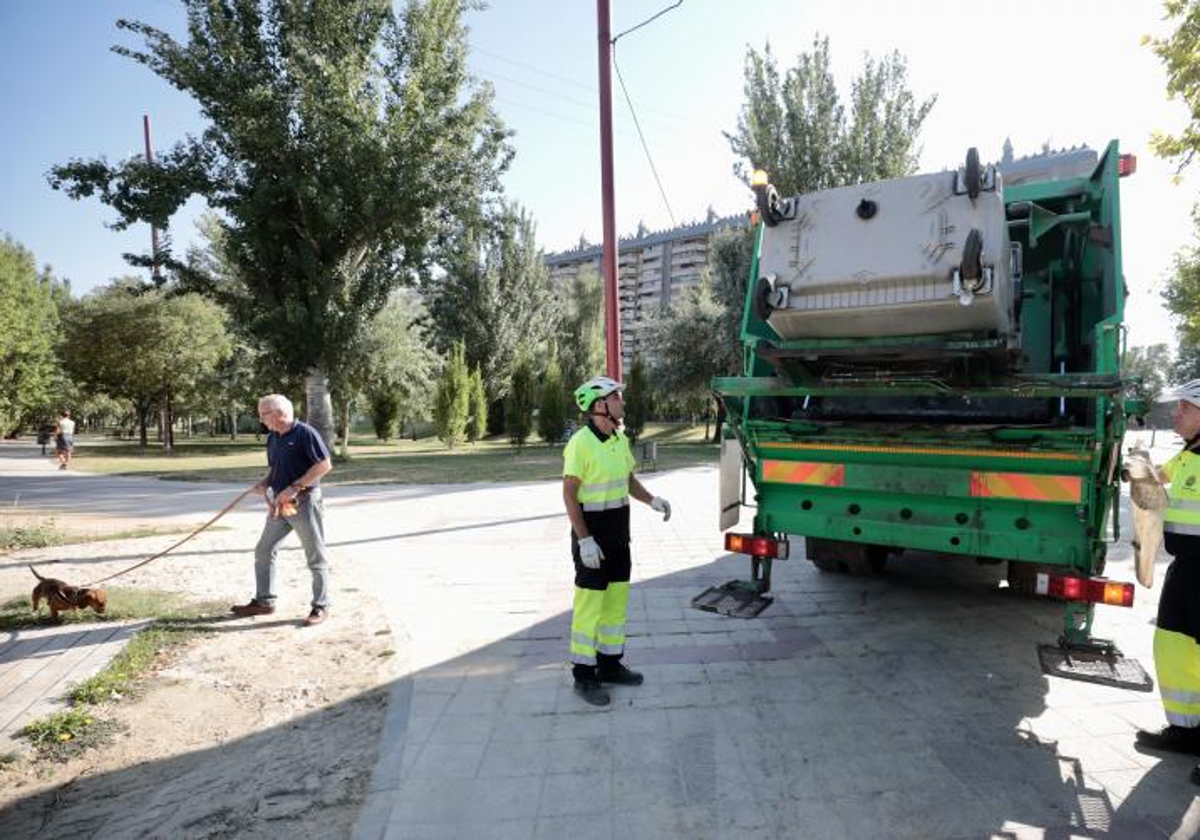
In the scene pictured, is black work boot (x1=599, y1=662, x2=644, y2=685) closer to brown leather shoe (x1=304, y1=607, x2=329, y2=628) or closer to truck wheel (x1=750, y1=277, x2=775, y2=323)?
truck wheel (x1=750, y1=277, x2=775, y2=323)

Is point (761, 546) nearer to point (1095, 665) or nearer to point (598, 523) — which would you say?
point (598, 523)

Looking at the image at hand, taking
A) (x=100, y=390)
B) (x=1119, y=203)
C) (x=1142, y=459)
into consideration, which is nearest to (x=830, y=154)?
(x=1119, y=203)

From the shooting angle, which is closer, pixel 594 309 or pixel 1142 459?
pixel 1142 459

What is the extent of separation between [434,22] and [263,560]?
15.3m

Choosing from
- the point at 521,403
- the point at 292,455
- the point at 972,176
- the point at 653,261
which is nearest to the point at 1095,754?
the point at 972,176

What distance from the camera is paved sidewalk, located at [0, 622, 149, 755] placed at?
3.58 metres

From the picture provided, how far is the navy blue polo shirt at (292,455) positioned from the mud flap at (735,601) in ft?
10.1

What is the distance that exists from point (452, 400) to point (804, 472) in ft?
71.7

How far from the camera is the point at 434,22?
52.9 ft

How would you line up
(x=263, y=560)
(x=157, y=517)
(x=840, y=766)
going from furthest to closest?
(x=157, y=517)
(x=263, y=560)
(x=840, y=766)

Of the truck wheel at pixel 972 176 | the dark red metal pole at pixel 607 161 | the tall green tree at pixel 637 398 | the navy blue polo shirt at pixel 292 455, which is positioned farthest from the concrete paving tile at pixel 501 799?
the tall green tree at pixel 637 398

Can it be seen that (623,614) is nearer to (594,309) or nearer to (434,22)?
(434,22)

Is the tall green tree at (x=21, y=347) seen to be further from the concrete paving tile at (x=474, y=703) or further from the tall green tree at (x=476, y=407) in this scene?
the concrete paving tile at (x=474, y=703)

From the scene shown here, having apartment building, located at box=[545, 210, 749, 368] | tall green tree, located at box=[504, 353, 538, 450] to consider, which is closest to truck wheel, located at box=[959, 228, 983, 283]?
tall green tree, located at box=[504, 353, 538, 450]
